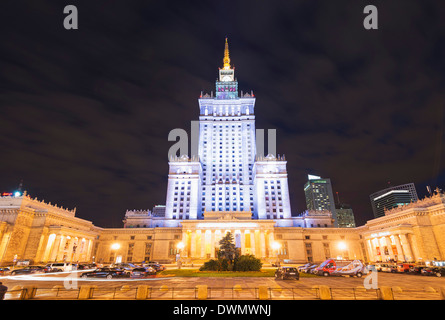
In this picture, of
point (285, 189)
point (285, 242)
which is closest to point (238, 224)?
point (285, 242)

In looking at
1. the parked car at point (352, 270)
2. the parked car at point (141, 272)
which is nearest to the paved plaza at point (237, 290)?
the parked car at point (352, 270)

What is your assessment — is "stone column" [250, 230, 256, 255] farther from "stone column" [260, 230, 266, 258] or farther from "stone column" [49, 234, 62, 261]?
"stone column" [49, 234, 62, 261]

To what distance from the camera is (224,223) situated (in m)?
78.8

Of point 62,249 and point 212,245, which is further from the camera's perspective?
point 212,245

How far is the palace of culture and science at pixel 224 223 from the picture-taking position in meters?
61.5

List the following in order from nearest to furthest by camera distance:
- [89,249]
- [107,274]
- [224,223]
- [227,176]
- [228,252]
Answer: [107,274]
[228,252]
[224,223]
[89,249]
[227,176]

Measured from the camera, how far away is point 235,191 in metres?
103

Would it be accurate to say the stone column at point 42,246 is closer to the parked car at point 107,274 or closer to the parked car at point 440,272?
the parked car at point 107,274

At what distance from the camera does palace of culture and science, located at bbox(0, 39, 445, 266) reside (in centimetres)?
6147

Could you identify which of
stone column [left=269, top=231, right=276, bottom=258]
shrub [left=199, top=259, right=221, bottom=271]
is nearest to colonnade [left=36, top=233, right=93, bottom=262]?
shrub [left=199, top=259, right=221, bottom=271]

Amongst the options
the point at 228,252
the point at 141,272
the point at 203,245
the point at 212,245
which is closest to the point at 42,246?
the point at 203,245

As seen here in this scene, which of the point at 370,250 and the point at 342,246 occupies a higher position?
the point at 342,246

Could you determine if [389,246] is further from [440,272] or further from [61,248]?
[61,248]
